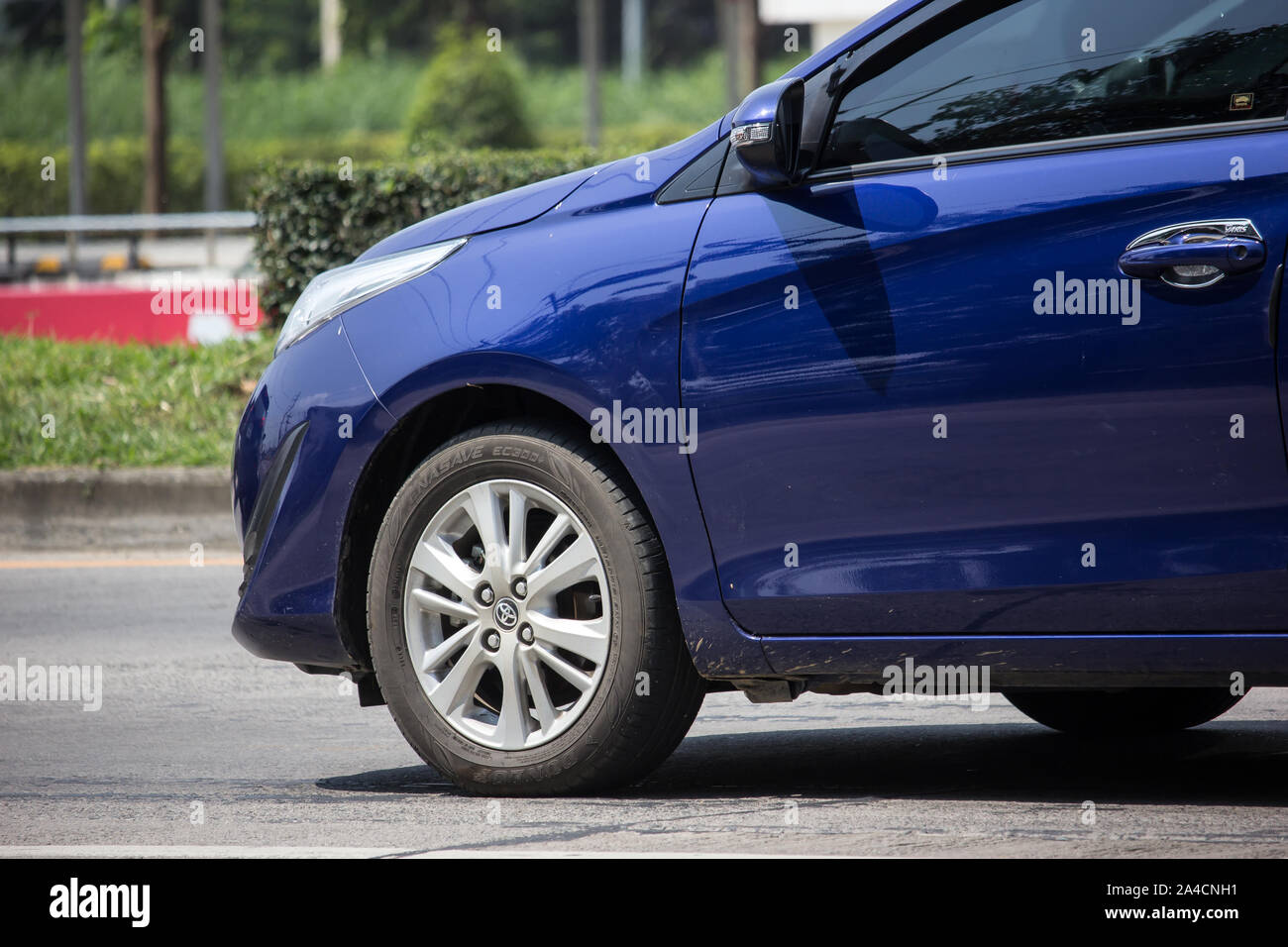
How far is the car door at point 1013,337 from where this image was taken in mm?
3412

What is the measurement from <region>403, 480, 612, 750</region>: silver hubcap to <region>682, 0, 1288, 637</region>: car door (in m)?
0.36

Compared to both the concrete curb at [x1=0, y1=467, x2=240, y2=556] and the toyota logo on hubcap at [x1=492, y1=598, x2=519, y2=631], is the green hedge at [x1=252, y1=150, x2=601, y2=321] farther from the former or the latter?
the toyota logo on hubcap at [x1=492, y1=598, x2=519, y2=631]

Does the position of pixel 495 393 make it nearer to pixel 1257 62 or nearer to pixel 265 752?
pixel 265 752

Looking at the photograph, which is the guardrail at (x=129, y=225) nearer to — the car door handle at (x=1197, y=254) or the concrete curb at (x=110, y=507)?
the concrete curb at (x=110, y=507)

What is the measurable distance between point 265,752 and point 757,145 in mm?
2293

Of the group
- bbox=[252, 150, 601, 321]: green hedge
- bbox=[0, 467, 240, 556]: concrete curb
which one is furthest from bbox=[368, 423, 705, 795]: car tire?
bbox=[252, 150, 601, 321]: green hedge

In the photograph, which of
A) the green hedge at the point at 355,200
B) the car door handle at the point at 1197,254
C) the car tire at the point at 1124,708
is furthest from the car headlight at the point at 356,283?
the green hedge at the point at 355,200

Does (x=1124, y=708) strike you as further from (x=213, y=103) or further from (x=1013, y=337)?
(x=213, y=103)

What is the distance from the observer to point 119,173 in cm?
3969

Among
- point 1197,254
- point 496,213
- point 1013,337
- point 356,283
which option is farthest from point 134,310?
point 1197,254

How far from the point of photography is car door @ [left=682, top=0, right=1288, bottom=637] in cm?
341

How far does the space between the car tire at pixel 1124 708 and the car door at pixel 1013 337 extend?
4.25 feet

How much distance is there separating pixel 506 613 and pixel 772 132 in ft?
3.91
